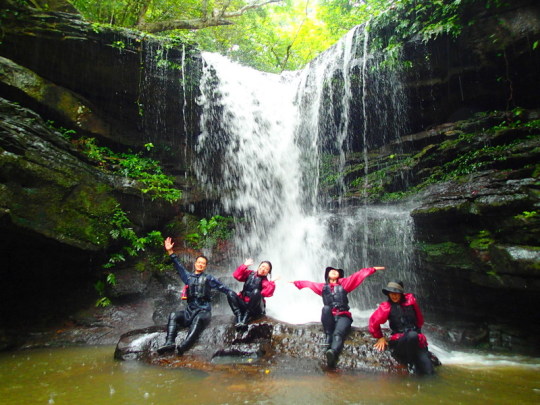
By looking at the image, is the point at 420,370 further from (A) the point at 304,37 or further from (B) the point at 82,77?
(A) the point at 304,37

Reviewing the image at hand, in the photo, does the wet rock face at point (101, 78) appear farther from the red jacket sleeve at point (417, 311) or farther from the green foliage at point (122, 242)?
the red jacket sleeve at point (417, 311)

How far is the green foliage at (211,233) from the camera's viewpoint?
9.81 meters

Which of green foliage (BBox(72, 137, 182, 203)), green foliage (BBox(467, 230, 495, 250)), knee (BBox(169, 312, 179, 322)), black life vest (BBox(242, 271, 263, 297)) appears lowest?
knee (BBox(169, 312, 179, 322))

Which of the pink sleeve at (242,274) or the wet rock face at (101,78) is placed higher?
the wet rock face at (101,78)

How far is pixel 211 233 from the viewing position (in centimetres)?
1032

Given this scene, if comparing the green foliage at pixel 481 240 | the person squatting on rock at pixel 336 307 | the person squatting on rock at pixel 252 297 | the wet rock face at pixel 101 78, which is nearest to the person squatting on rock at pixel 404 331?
the person squatting on rock at pixel 336 307

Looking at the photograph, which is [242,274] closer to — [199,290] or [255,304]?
[255,304]

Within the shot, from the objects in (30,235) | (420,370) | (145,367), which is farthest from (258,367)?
(30,235)

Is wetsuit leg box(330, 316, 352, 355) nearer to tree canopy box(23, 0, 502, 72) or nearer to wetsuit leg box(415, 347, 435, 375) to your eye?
wetsuit leg box(415, 347, 435, 375)

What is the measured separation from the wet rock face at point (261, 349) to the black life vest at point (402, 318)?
436mm

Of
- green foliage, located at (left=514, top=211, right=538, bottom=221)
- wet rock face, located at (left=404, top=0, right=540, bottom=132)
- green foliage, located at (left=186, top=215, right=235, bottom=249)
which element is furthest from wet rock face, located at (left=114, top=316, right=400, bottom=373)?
wet rock face, located at (left=404, top=0, right=540, bottom=132)

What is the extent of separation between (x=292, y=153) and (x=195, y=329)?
357 inches

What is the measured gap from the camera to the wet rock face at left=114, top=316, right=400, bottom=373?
14.3ft

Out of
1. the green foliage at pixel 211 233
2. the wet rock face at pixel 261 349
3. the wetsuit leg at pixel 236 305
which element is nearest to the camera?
the wet rock face at pixel 261 349
